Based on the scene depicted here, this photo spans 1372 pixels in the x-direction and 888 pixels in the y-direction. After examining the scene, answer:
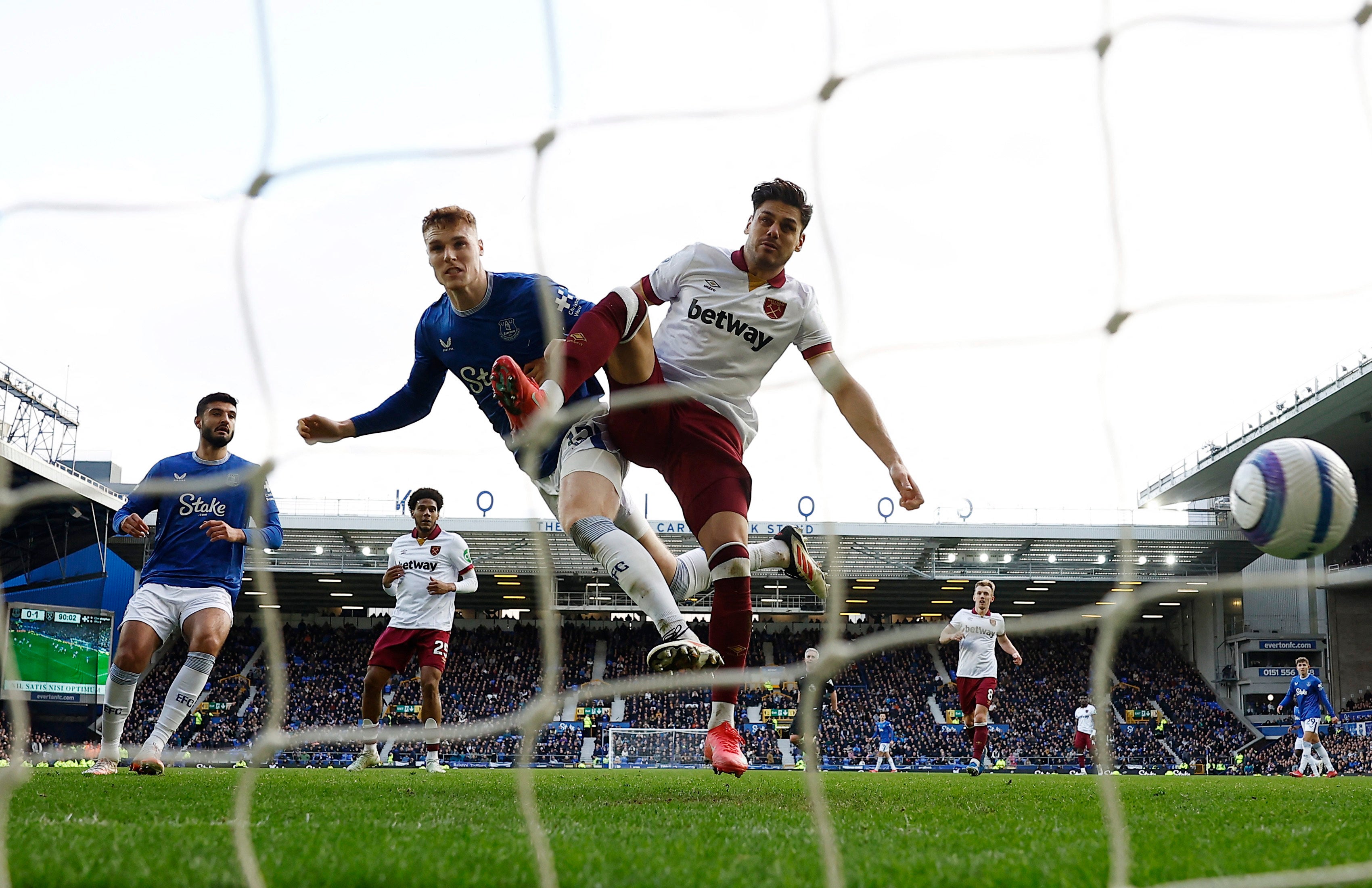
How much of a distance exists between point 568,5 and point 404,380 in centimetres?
206

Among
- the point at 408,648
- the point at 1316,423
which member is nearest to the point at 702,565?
the point at 408,648

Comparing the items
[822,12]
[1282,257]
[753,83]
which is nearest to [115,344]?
[753,83]

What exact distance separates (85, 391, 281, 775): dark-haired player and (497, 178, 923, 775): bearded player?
2.74 metres

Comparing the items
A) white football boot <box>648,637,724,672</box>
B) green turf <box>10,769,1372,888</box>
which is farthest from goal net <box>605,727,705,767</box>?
white football boot <box>648,637,724,672</box>

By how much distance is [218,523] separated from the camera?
576 centimetres

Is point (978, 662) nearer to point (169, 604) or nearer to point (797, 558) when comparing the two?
point (797, 558)

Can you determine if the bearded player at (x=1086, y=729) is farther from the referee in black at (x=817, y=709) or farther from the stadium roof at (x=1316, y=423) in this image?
the referee in black at (x=817, y=709)

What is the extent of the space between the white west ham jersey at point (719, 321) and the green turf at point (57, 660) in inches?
908

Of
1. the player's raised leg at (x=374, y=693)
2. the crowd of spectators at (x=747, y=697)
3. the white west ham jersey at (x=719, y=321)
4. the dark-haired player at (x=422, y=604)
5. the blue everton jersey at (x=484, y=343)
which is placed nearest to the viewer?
the white west ham jersey at (x=719, y=321)

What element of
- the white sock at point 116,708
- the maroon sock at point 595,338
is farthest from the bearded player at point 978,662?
the maroon sock at point 595,338

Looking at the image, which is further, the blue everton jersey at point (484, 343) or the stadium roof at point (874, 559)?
the stadium roof at point (874, 559)

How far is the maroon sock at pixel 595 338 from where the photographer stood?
4.02 meters

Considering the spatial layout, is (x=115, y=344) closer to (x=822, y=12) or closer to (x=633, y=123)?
(x=633, y=123)

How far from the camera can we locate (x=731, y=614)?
4.41 m
